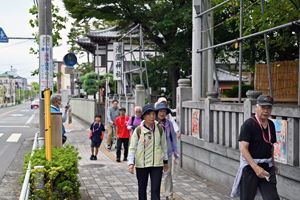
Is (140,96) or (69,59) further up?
(69,59)

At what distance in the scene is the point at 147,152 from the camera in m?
5.14

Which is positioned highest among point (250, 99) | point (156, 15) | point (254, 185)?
point (156, 15)

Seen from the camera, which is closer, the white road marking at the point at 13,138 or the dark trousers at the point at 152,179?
the dark trousers at the point at 152,179

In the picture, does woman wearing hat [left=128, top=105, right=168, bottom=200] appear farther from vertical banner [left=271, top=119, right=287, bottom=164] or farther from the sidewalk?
vertical banner [left=271, top=119, right=287, bottom=164]

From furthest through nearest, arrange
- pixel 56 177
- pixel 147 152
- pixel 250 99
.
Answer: pixel 250 99, pixel 56 177, pixel 147 152

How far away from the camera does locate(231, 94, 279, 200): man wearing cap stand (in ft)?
13.9

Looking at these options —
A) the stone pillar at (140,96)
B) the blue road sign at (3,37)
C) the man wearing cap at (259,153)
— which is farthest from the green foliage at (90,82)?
the man wearing cap at (259,153)

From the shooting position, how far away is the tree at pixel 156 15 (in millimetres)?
17703

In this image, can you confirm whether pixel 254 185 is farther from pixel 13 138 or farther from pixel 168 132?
pixel 13 138

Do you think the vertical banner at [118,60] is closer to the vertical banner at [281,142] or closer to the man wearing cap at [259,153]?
the vertical banner at [281,142]

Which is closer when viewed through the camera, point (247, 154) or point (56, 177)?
point (247, 154)

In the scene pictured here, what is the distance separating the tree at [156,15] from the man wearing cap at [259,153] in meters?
13.4

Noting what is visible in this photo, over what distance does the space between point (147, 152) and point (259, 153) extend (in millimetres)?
1617

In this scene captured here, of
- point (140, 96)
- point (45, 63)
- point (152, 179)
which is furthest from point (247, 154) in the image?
point (140, 96)
